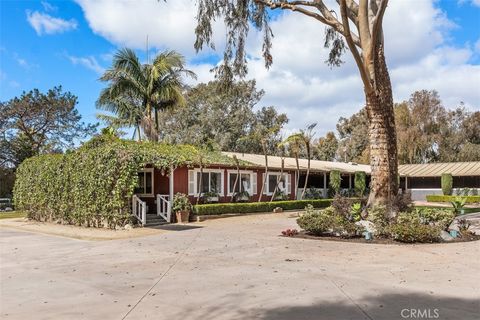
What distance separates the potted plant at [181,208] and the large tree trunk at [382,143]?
7.95m

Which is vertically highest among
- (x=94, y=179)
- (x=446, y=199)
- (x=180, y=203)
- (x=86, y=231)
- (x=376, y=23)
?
(x=376, y=23)

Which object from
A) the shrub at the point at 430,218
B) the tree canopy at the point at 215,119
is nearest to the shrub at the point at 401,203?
the shrub at the point at 430,218

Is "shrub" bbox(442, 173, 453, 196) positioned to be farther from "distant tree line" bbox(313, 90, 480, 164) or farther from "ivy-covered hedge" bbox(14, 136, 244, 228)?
"ivy-covered hedge" bbox(14, 136, 244, 228)

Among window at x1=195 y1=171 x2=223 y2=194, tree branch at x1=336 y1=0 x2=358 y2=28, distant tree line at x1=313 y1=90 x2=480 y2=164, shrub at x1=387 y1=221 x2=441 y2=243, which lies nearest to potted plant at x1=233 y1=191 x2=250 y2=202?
window at x1=195 y1=171 x2=223 y2=194

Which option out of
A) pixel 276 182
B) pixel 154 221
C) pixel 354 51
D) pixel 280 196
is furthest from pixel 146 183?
pixel 354 51

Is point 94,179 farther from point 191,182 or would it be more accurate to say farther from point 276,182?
point 276,182

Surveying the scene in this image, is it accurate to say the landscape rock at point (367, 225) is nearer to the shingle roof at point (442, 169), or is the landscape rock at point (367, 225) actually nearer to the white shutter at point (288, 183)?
the white shutter at point (288, 183)

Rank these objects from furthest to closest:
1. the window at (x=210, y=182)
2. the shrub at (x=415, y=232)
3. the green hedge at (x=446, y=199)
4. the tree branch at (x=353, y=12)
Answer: the green hedge at (x=446, y=199), the window at (x=210, y=182), the tree branch at (x=353, y=12), the shrub at (x=415, y=232)

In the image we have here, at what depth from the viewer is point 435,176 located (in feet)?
128

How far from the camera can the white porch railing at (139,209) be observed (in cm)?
1645

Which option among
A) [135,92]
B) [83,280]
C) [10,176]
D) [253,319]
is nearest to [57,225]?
[135,92]

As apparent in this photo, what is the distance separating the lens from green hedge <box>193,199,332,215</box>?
19719 mm

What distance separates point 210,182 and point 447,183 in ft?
76.9

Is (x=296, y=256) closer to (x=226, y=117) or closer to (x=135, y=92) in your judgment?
(x=135, y=92)
